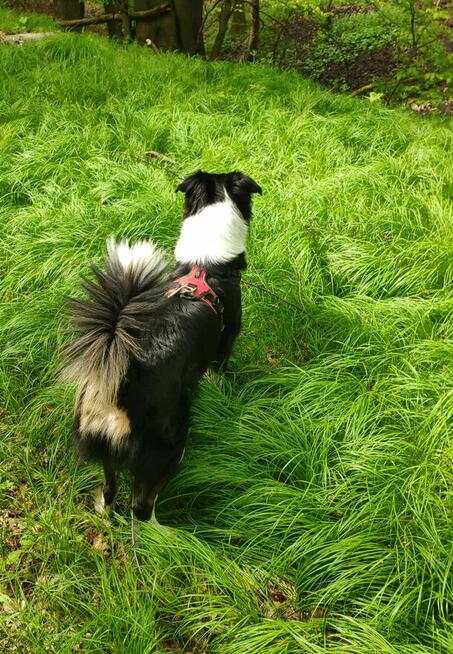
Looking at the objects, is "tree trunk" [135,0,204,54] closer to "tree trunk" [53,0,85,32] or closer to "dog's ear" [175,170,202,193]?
"tree trunk" [53,0,85,32]

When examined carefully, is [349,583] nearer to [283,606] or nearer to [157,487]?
[283,606]

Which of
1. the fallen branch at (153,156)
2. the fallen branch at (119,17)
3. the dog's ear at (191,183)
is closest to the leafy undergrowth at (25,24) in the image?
the fallen branch at (119,17)

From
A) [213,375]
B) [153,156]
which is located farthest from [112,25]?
[213,375]

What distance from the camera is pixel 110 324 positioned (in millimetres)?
1715

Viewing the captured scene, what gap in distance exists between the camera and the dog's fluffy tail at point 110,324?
1640 millimetres

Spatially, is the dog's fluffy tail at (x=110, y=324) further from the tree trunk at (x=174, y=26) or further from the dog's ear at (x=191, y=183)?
the tree trunk at (x=174, y=26)

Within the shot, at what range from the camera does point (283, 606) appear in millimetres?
1676

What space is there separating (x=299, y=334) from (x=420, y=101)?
Result: 5.96 meters

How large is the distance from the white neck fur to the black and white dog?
168 mm

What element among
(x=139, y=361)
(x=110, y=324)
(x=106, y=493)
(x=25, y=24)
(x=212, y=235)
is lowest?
(x=106, y=493)

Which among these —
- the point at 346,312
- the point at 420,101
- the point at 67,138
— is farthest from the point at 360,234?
the point at 420,101

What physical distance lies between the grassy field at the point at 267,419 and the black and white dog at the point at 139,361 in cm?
28

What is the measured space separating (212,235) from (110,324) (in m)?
0.82

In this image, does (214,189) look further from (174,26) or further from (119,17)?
(119,17)
